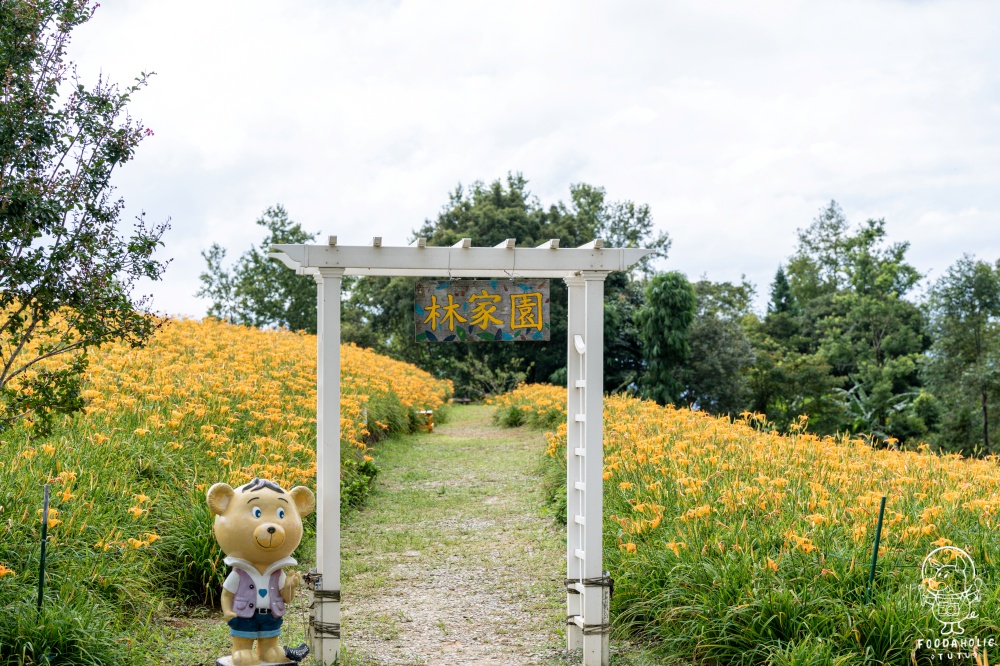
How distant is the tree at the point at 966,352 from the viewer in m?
26.9

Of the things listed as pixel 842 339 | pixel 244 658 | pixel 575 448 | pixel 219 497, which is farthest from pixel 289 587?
pixel 842 339

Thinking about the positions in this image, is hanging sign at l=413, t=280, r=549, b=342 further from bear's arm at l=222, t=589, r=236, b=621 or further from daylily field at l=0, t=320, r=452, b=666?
daylily field at l=0, t=320, r=452, b=666

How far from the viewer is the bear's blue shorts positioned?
13.8 feet

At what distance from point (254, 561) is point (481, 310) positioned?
1.87 metres

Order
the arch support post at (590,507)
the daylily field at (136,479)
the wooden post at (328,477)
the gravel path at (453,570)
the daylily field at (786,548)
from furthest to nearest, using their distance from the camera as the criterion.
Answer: the gravel path at (453,570) → the arch support post at (590,507) → the wooden post at (328,477) → the daylily field at (136,479) → the daylily field at (786,548)

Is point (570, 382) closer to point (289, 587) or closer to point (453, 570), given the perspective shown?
point (289, 587)

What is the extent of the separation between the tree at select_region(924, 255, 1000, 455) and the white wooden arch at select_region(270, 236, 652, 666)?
84.4 feet

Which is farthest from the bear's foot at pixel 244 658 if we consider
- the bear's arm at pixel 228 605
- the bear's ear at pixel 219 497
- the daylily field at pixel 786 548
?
the daylily field at pixel 786 548

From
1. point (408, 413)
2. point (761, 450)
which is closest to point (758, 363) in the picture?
point (408, 413)

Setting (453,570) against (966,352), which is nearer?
(453,570)

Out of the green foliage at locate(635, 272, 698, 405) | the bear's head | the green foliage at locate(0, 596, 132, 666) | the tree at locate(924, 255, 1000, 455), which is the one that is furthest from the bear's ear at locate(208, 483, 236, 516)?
the tree at locate(924, 255, 1000, 455)

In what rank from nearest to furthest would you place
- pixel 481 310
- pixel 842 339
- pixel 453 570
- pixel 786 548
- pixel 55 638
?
pixel 55 638 → pixel 481 310 → pixel 786 548 → pixel 453 570 → pixel 842 339

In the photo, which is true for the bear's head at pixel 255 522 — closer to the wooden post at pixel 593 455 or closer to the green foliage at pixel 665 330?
the wooden post at pixel 593 455

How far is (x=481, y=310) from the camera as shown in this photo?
4.93 metres
